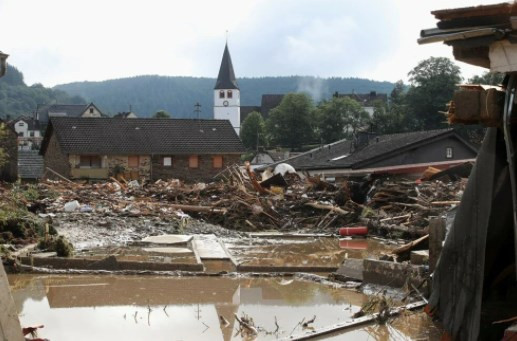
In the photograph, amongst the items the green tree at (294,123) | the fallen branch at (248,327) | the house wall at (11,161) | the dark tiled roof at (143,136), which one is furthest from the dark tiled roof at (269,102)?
the fallen branch at (248,327)

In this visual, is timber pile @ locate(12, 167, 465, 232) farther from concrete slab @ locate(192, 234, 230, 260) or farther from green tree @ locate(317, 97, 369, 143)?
green tree @ locate(317, 97, 369, 143)

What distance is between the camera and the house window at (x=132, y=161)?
172 feet

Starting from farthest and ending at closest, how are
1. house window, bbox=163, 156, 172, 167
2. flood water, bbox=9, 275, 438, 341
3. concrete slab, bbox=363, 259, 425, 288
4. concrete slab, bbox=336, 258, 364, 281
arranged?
1. house window, bbox=163, 156, 172, 167
2. concrete slab, bbox=336, 258, 364, 281
3. concrete slab, bbox=363, 259, 425, 288
4. flood water, bbox=9, 275, 438, 341

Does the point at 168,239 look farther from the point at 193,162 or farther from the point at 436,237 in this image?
the point at 193,162

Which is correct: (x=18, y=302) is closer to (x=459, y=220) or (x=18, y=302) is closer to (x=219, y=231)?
(x=459, y=220)

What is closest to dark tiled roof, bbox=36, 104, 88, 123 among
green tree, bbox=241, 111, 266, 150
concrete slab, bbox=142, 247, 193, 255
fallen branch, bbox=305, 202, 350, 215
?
green tree, bbox=241, 111, 266, 150

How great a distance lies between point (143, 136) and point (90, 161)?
4.82m

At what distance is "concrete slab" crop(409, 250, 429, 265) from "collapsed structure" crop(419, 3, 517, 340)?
3.49 m

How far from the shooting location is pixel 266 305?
392 inches

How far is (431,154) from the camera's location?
40125 millimetres

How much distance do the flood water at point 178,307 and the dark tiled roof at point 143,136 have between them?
133ft

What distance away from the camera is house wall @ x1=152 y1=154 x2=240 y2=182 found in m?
52.8

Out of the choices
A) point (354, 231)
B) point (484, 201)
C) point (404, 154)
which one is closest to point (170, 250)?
point (354, 231)

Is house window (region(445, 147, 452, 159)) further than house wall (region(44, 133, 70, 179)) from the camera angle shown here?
No
